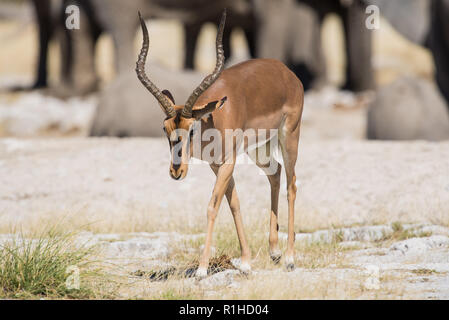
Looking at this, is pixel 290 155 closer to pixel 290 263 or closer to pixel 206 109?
pixel 290 263

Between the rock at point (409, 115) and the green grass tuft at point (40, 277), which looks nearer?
the green grass tuft at point (40, 277)

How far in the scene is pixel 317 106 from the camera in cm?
1540

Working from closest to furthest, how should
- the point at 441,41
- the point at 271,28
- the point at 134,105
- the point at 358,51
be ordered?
the point at 441,41, the point at 134,105, the point at 271,28, the point at 358,51

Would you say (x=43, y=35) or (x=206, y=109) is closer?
(x=206, y=109)

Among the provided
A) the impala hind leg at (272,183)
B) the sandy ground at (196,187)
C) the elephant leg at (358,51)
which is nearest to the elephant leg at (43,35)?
the elephant leg at (358,51)

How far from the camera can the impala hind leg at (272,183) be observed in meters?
5.41

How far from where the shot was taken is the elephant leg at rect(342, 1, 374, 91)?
16188 millimetres

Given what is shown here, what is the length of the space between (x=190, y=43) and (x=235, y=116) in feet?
45.6

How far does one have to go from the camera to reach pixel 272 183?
555cm

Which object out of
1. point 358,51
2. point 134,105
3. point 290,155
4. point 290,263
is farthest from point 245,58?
point 290,263

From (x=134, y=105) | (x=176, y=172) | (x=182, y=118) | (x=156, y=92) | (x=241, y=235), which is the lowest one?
(x=241, y=235)

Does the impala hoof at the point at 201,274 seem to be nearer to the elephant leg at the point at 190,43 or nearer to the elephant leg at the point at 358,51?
the elephant leg at the point at 358,51

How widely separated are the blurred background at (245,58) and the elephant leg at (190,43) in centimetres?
3
